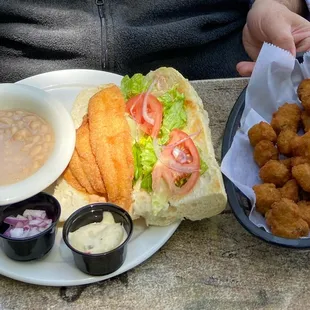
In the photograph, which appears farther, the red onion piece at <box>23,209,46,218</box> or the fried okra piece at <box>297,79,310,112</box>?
the fried okra piece at <box>297,79,310,112</box>

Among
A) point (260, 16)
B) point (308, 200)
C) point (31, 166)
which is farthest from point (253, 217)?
point (260, 16)

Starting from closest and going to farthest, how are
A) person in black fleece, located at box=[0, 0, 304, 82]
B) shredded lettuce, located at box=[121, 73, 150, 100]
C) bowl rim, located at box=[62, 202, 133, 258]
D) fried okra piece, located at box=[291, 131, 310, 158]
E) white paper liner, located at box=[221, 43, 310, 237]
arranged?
bowl rim, located at box=[62, 202, 133, 258], fried okra piece, located at box=[291, 131, 310, 158], white paper liner, located at box=[221, 43, 310, 237], shredded lettuce, located at box=[121, 73, 150, 100], person in black fleece, located at box=[0, 0, 304, 82]

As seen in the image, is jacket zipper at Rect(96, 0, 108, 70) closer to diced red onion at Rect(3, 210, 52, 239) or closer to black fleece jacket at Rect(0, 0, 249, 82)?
black fleece jacket at Rect(0, 0, 249, 82)

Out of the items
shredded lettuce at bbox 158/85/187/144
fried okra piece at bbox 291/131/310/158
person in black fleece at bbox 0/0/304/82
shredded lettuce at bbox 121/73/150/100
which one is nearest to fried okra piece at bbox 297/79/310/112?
fried okra piece at bbox 291/131/310/158

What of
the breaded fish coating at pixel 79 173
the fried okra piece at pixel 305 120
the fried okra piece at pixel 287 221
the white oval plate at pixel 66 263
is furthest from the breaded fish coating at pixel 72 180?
the fried okra piece at pixel 305 120

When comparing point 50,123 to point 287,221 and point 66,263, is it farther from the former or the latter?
point 287,221

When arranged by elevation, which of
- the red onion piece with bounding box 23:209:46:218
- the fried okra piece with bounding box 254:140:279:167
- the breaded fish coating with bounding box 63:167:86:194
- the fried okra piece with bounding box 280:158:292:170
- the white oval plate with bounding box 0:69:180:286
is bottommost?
the white oval plate with bounding box 0:69:180:286

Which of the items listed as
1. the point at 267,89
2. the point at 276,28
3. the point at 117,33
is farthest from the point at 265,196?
the point at 117,33
